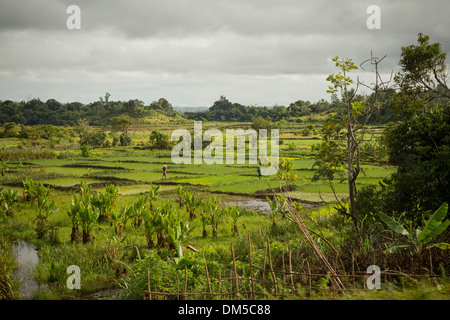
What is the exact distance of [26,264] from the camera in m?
6.42

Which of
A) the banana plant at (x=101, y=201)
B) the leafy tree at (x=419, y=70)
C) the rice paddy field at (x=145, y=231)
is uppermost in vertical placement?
the leafy tree at (x=419, y=70)

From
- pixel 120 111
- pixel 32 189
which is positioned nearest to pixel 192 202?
pixel 32 189

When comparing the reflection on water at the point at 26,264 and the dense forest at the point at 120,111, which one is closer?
the reflection on water at the point at 26,264

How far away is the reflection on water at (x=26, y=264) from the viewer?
541cm

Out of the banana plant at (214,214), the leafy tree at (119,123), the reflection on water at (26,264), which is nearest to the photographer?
the reflection on water at (26,264)

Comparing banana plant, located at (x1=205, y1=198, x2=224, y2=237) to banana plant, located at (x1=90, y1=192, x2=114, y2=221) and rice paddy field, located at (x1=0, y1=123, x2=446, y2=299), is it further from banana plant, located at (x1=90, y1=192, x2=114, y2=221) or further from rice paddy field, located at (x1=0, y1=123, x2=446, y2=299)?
banana plant, located at (x1=90, y1=192, x2=114, y2=221)

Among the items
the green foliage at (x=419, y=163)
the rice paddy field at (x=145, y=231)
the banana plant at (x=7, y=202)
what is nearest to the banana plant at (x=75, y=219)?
the rice paddy field at (x=145, y=231)

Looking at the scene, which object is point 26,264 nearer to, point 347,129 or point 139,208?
point 139,208

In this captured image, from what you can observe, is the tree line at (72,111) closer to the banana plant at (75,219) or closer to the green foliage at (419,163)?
the banana plant at (75,219)

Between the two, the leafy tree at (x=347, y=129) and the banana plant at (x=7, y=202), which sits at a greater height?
the leafy tree at (x=347, y=129)
